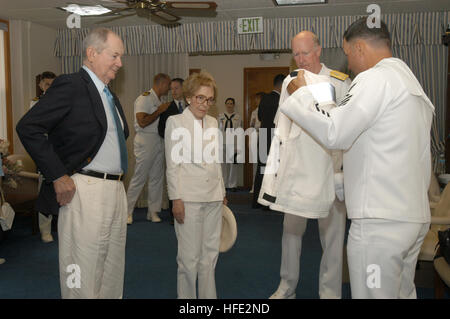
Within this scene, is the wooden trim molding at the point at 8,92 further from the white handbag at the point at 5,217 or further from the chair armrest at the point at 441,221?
the chair armrest at the point at 441,221

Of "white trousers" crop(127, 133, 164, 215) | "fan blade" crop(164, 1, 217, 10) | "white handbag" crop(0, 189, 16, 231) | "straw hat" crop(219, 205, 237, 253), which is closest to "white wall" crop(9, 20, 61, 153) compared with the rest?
"white trousers" crop(127, 133, 164, 215)

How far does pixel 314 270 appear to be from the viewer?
376cm

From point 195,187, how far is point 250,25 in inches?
172

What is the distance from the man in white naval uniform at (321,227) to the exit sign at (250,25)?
151 inches

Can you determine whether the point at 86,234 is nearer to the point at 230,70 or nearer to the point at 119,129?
the point at 119,129

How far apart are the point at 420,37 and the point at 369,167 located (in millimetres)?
5155

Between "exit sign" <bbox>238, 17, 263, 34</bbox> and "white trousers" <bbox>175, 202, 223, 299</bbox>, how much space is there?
425 centimetres

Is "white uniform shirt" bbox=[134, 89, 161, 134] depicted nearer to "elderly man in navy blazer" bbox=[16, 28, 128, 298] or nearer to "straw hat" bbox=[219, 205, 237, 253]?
"straw hat" bbox=[219, 205, 237, 253]

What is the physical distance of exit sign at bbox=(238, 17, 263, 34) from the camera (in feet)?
20.5

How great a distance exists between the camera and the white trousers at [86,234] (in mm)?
1989
